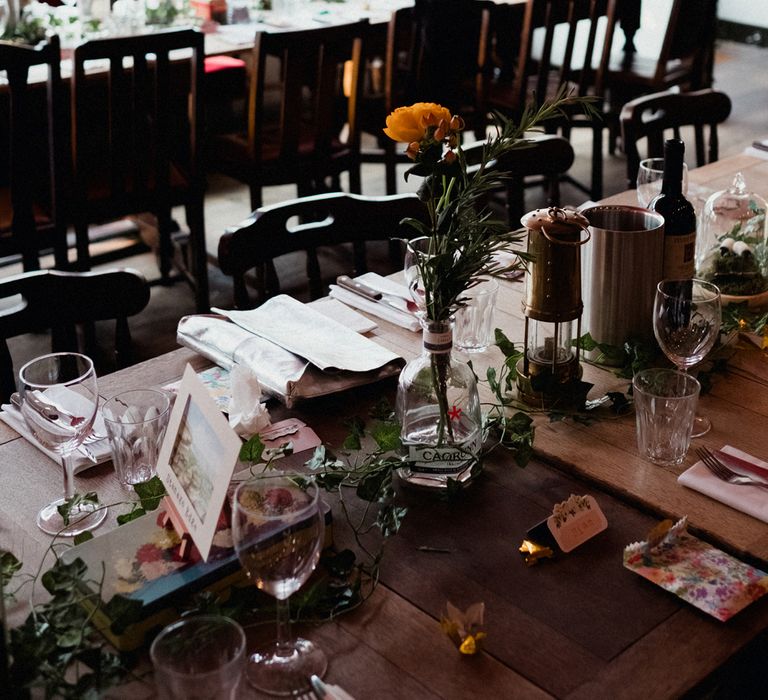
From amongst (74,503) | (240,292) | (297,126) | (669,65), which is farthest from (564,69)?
(74,503)

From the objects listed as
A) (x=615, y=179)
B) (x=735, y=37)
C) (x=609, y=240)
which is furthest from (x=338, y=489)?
(x=735, y=37)

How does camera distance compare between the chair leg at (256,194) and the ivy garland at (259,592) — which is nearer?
the ivy garland at (259,592)

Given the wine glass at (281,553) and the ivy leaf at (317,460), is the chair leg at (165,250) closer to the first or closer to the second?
the ivy leaf at (317,460)

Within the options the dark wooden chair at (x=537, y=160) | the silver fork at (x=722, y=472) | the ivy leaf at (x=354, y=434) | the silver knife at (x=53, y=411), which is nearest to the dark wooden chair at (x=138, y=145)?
the dark wooden chair at (x=537, y=160)

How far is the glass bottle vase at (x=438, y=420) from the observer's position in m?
1.34

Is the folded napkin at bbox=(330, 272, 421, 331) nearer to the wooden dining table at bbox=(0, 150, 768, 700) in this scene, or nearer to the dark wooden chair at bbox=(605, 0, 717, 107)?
the wooden dining table at bbox=(0, 150, 768, 700)

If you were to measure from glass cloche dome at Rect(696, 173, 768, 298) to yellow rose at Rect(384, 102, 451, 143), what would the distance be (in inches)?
31.6

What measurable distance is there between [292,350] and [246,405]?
0.16 m

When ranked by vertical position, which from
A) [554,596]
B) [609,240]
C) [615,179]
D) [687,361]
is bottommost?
[615,179]

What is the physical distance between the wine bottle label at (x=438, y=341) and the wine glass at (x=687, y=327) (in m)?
0.37

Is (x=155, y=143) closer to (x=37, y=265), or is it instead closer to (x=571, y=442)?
(x=37, y=265)

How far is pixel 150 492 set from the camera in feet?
4.19

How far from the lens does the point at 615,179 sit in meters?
4.92

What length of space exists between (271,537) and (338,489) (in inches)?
14.6
